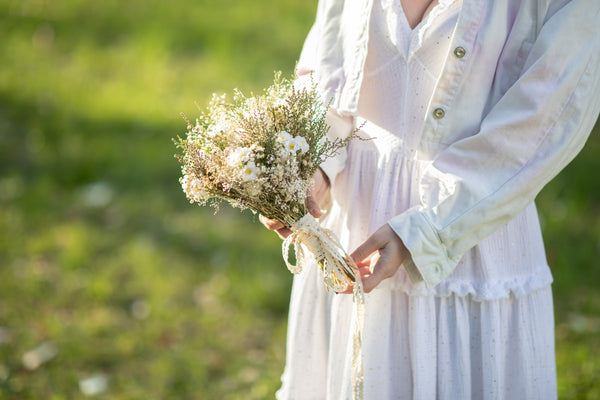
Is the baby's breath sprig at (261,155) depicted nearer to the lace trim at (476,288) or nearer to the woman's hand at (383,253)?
the woman's hand at (383,253)

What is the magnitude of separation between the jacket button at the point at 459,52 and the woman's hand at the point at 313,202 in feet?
1.59

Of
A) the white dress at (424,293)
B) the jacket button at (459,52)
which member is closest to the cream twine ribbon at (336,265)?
the white dress at (424,293)

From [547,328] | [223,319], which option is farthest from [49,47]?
[547,328]

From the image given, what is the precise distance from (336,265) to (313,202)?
190mm

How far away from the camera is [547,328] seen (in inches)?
67.4

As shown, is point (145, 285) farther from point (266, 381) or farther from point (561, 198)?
point (561, 198)

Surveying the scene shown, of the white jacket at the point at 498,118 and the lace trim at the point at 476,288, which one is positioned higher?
the white jacket at the point at 498,118

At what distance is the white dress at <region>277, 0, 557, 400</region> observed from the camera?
1.63 meters

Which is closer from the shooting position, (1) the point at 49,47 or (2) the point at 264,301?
(2) the point at 264,301

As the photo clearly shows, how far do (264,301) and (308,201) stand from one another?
200cm

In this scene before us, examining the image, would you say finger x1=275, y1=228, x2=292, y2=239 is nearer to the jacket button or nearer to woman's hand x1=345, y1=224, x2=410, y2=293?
woman's hand x1=345, y1=224, x2=410, y2=293

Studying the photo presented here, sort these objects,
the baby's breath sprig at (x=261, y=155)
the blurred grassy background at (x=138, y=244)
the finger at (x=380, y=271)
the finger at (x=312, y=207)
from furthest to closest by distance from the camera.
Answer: the blurred grassy background at (x=138, y=244), the finger at (x=312, y=207), the finger at (x=380, y=271), the baby's breath sprig at (x=261, y=155)

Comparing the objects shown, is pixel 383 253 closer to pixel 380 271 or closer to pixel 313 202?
pixel 380 271

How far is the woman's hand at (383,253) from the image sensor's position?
59.4 inches
